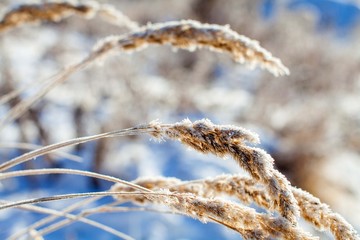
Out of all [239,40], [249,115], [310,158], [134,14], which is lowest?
[239,40]

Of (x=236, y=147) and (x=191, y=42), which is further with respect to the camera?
(x=191, y=42)

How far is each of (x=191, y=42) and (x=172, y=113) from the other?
16.0ft

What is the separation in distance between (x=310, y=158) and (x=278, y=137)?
0.85 m

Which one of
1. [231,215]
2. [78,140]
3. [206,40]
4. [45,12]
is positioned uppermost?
[45,12]

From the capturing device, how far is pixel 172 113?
20.5 feet

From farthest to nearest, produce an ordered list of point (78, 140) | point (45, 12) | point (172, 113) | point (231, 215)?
point (172, 113)
point (45, 12)
point (78, 140)
point (231, 215)

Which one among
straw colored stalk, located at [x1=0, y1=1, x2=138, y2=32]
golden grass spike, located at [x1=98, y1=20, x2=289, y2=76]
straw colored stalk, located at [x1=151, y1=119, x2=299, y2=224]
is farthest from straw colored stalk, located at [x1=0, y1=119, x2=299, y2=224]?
straw colored stalk, located at [x1=0, y1=1, x2=138, y2=32]

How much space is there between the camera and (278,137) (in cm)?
645

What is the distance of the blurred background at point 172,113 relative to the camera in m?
4.48

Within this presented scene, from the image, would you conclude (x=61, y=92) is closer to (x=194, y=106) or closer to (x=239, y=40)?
(x=194, y=106)

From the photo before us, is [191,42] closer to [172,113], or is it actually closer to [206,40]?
[206,40]

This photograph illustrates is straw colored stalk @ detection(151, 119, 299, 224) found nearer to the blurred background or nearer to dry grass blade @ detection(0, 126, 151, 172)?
dry grass blade @ detection(0, 126, 151, 172)

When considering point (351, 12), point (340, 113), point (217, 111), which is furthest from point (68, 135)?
point (351, 12)

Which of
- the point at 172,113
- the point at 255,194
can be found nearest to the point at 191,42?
the point at 255,194
